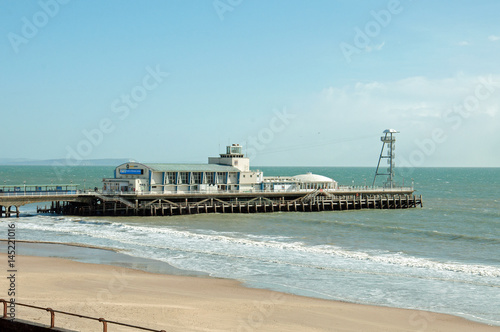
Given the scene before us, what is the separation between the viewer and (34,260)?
32062mm

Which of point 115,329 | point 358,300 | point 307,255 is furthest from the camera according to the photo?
point 307,255

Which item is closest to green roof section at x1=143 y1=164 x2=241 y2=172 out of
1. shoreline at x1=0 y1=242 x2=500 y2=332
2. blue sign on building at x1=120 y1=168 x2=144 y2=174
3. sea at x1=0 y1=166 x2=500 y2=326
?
blue sign on building at x1=120 y1=168 x2=144 y2=174

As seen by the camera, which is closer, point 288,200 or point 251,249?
point 251,249

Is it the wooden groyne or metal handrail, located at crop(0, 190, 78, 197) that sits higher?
metal handrail, located at crop(0, 190, 78, 197)

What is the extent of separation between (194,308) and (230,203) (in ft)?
140

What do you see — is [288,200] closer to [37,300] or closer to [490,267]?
[490,267]

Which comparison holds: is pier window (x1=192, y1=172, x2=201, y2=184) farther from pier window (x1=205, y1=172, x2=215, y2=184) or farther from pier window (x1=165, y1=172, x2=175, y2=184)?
pier window (x1=165, y1=172, x2=175, y2=184)

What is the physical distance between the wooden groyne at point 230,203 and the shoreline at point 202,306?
102ft

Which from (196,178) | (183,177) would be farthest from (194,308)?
(196,178)

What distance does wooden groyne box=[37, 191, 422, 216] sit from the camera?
59.2 metres

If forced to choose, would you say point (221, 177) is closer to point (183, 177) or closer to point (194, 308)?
point (183, 177)

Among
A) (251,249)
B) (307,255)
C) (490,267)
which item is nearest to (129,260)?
(251,249)

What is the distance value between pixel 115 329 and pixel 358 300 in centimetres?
1131

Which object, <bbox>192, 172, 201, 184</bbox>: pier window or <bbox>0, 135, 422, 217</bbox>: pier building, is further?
<bbox>192, 172, 201, 184</bbox>: pier window
